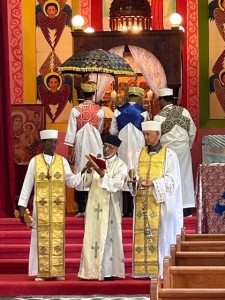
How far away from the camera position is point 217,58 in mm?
17609

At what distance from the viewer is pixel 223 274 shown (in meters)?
7.09

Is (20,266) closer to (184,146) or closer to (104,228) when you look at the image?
(104,228)

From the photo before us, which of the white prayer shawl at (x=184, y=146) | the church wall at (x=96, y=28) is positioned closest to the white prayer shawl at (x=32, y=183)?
the white prayer shawl at (x=184, y=146)

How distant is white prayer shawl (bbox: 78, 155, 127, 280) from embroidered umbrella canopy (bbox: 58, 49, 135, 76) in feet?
7.62

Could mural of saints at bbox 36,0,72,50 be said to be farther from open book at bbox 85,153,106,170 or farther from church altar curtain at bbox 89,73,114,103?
open book at bbox 85,153,106,170

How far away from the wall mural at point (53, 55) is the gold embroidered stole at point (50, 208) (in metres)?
5.76

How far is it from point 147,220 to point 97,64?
276cm

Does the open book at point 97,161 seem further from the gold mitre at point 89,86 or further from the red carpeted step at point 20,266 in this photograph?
the gold mitre at point 89,86

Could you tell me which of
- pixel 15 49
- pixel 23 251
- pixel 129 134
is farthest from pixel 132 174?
pixel 15 49

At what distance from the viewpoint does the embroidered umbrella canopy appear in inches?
550

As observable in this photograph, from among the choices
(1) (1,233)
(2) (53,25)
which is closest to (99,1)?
(2) (53,25)

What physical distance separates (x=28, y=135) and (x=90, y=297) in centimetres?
540

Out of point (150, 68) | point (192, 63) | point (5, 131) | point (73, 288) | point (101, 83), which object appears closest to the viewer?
point (73, 288)

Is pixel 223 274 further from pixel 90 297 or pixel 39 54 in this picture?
pixel 39 54
